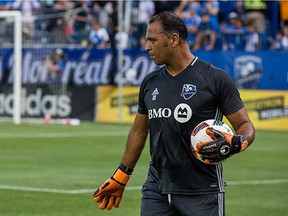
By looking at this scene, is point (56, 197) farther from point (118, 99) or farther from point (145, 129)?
point (118, 99)

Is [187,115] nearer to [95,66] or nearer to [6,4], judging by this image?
[95,66]

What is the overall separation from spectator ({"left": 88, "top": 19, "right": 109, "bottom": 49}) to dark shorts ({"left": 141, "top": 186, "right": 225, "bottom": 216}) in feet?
71.5

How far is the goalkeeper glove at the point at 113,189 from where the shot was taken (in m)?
7.33

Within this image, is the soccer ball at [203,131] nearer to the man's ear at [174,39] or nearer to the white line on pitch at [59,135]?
the man's ear at [174,39]

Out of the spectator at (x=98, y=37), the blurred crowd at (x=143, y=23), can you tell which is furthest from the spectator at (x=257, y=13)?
the spectator at (x=98, y=37)

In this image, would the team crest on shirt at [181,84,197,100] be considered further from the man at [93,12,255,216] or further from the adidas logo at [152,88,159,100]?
the adidas logo at [152,88,159,100]

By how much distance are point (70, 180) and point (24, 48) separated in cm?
1480

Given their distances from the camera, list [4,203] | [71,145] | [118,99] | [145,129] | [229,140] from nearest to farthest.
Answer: [229,140], [145,129], [4,203], [71,145], [118,99]

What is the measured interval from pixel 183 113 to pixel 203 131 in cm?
36

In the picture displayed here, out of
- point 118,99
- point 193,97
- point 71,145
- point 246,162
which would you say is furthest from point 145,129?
point 118,99

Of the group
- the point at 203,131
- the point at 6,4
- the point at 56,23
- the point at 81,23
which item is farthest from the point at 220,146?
the point at 6,4

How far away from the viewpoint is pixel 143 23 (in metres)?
28.1

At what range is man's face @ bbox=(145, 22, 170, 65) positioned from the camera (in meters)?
6.89

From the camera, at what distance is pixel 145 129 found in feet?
24.0
